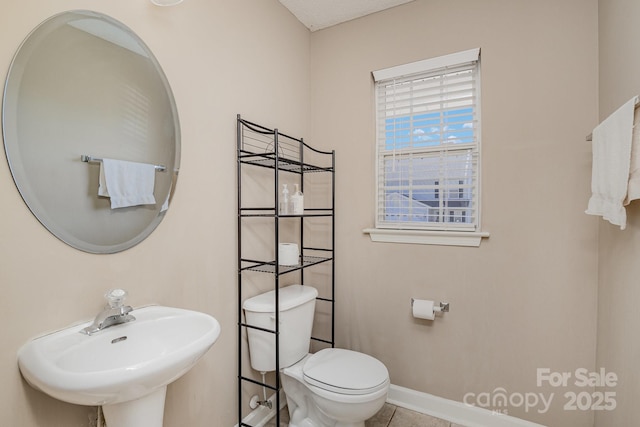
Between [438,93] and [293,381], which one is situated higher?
[438,93]

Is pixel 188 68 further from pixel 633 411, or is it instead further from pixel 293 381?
pixel 633 411

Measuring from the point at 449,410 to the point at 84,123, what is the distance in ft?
7.80

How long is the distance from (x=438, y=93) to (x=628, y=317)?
58.5 inches

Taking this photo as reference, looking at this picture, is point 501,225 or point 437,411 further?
point 437,411

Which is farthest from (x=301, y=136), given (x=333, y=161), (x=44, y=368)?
(x=44, y=368)

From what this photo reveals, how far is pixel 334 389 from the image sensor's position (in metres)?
1.55

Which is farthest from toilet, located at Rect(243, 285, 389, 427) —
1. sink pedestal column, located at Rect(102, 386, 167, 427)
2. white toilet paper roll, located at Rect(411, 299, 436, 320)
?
sink pedestal column, located at Rect(102, 386, 167, 427)

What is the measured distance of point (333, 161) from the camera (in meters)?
2.25

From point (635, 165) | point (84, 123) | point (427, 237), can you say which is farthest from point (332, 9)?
point (635, 165)

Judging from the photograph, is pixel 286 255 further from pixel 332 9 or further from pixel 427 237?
pixel 332 9

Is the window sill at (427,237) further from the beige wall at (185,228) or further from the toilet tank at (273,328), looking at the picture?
the beige wall at (185,228)

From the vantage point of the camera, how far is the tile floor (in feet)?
6.29

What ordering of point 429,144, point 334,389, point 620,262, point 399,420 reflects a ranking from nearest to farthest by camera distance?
point 620,262 → point 334,389 → point 399,420 → point 429,144

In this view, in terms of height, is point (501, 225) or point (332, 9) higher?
point (332, 9)
